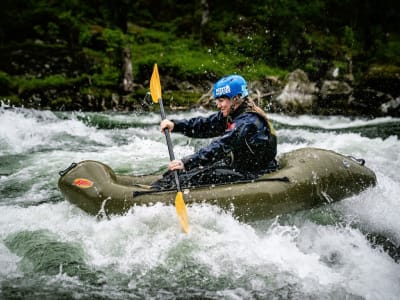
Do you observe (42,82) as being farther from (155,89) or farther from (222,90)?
(222,90)

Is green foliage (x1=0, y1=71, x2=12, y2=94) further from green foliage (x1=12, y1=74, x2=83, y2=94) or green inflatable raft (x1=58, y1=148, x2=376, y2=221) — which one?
green inflatable raft (x1=58, y1=148, x2=376, y2=221)

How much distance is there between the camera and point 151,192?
4.41 meters

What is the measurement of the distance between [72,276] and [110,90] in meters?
10.4

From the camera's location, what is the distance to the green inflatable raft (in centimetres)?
432

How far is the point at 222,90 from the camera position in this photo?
453 cm

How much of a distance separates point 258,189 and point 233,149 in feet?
1.58

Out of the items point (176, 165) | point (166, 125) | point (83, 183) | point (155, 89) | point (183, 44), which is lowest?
point (83, 183)

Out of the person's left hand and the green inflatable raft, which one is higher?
the person's left hand

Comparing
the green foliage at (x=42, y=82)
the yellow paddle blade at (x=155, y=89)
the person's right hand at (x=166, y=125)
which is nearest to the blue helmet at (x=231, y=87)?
the person's right hand at (x=166, y=125)

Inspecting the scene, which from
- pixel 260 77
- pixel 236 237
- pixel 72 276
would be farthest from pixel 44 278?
pixel 260 77

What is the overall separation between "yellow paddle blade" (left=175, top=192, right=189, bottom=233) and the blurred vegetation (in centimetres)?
912

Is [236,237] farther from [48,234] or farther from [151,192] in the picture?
[48,234]

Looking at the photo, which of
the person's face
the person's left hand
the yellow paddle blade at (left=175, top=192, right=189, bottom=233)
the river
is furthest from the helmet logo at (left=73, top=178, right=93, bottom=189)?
the person's face

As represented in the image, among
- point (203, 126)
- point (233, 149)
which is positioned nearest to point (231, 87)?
point (233, 149)
